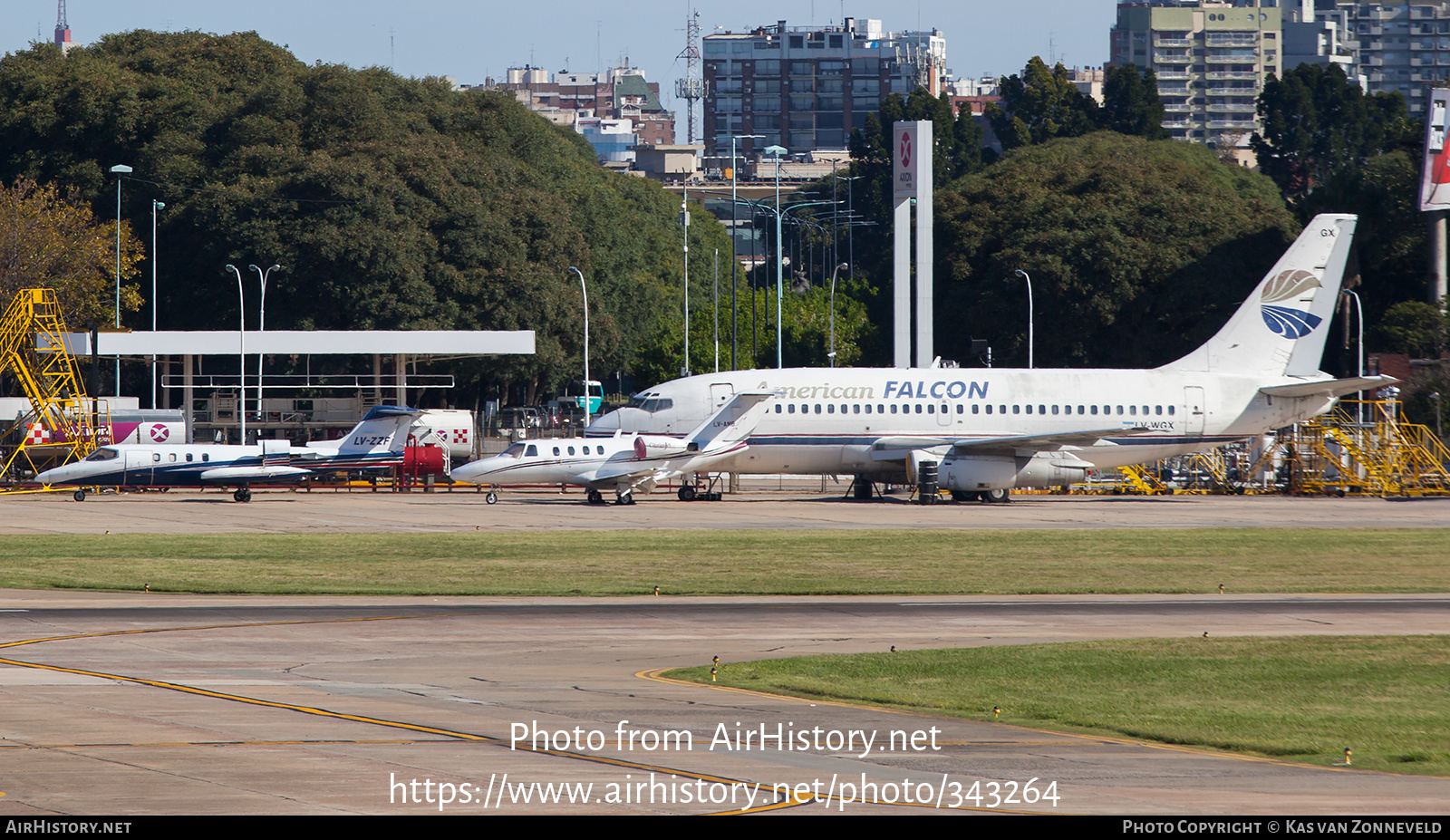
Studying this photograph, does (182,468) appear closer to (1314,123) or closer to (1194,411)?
(1194,411)

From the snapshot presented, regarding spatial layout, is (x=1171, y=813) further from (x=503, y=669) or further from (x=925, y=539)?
(x=925, y=539)

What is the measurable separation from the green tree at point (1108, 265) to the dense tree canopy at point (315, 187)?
25782mm

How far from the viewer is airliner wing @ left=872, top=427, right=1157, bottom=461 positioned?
54.4 m

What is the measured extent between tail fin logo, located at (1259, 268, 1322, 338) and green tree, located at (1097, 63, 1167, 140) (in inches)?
3935

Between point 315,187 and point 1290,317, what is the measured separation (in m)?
57.9

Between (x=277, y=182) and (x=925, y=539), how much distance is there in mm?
62353

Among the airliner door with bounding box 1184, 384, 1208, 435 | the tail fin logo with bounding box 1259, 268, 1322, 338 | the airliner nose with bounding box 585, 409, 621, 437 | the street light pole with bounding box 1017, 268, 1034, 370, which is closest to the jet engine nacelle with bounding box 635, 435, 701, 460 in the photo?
the airliner nose with bounding box 585, 409, 621, 437

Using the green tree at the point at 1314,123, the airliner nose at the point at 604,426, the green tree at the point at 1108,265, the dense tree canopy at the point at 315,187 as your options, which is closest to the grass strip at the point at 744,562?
the airliner nose at the point at 604,426

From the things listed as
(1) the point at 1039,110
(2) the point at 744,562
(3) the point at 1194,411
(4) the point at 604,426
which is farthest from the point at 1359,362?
(1) the point at 1039,110

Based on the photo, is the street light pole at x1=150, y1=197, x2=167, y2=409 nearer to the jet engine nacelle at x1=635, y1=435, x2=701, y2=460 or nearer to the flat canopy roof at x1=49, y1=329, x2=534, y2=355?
the flat canopy roof at x1=49, y1=329, x2=534, y2=355

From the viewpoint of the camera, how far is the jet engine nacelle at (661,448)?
177ft

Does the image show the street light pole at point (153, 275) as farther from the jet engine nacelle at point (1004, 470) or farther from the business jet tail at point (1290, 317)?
the business jet tail at point (1290, 317)

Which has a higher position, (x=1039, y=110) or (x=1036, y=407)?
(x=1039, y=110)

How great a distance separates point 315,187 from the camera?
90188mm
